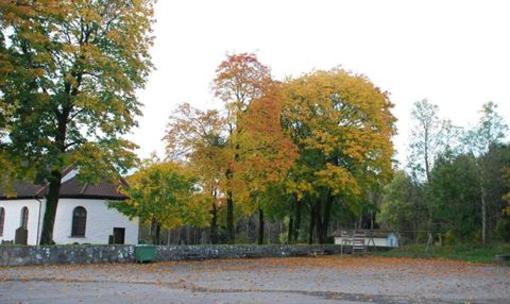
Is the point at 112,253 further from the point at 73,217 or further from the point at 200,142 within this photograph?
the point at 73,217

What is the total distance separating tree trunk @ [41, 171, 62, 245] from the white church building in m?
14.7

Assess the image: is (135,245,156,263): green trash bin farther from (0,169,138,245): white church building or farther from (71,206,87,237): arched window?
(71,206,87,237): arched window

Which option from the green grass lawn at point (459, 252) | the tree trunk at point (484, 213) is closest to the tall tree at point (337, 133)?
the green grass lawn at point (459, 252)

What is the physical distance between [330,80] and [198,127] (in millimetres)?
12281

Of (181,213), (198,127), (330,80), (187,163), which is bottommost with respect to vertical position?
(181,213)

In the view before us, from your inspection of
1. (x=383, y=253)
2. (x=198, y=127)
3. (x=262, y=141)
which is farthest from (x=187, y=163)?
(x=383, y=253)

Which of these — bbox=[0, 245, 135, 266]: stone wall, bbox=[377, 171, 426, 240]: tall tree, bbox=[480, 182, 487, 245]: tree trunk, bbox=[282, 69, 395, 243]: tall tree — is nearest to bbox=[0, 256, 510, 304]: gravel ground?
bbox=[0, 245, 135, 266]: stone wall

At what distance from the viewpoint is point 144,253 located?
1198 inches

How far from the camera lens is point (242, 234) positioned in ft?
230

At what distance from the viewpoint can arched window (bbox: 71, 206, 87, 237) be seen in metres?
46.4

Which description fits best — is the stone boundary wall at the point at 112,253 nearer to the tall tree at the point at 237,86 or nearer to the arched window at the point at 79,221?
the tall tree at the point at 237,86

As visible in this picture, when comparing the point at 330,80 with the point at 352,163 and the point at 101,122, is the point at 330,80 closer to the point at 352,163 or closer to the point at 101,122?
the point at 352,163

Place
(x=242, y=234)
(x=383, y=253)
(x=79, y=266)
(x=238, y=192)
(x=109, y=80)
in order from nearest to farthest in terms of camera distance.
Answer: (x=79, y=266) < (x=109, y=80) < (x=238, y=192) < (x=383, y=253) < (x=242, y=234)

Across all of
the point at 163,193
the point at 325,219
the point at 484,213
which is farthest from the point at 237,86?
the point at 484,213
